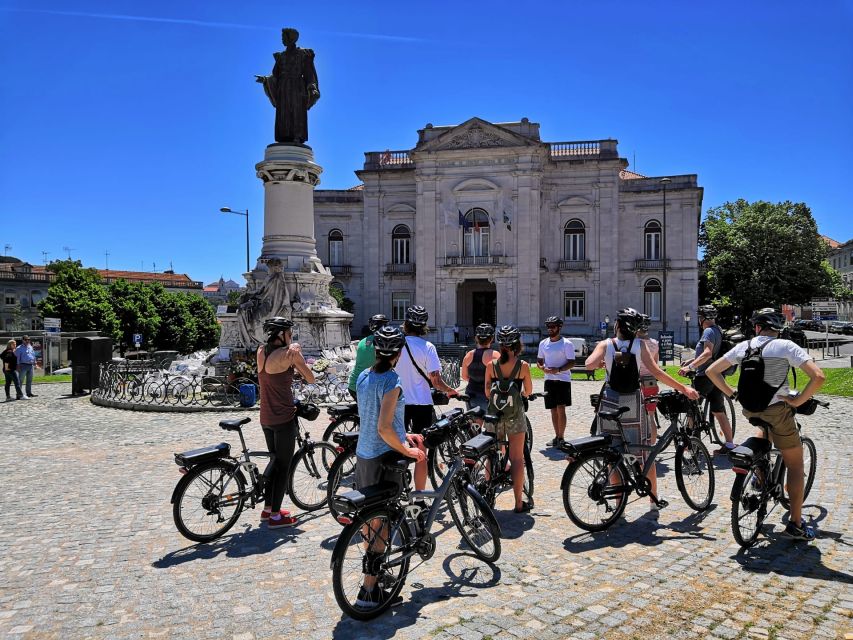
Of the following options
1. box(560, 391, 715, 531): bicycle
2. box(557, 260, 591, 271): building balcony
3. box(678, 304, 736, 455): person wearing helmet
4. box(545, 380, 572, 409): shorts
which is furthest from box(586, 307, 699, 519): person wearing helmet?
box(557, 260, 591, 271): building balcony

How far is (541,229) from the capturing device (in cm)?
4425

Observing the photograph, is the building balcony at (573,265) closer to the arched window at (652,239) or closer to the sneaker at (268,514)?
the arched window at (652,239)

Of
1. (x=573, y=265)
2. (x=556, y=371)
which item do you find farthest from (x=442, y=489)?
(x=573, y=265)

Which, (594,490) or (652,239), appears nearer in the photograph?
(594,490)

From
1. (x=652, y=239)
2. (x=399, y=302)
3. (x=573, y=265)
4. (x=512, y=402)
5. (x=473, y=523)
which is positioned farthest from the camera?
(x=399, y=302)

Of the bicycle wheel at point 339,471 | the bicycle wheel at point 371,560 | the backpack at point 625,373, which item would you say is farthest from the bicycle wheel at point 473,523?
the backpack at point 625,373

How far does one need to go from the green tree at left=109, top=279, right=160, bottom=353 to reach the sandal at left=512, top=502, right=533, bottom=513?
38.9m

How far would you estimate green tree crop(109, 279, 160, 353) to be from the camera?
4122 cm

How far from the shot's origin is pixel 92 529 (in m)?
6.44

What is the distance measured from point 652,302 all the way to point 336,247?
2334cm

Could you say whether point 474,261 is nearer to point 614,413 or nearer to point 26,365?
point 26,365

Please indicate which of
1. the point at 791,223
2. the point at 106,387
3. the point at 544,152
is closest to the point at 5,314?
the point at 544,152

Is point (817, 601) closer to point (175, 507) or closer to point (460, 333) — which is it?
point (175, 507)

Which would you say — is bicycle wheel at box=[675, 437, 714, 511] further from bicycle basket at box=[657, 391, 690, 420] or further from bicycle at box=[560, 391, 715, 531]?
bicycle basket at box=[657, 391, 690, 420]
